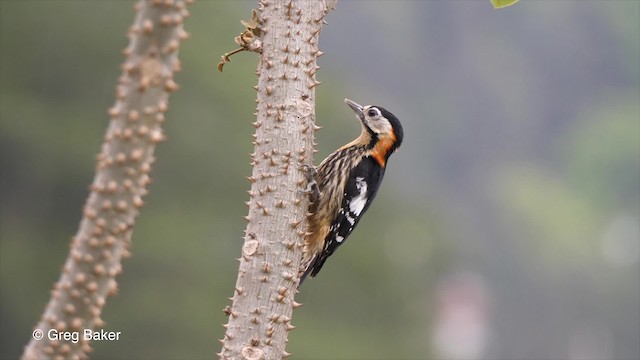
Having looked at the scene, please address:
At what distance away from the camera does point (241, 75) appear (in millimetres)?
19891

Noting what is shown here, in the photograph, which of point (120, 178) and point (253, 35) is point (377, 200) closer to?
point (253, 35)

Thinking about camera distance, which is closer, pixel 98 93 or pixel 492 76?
pixel 98 93

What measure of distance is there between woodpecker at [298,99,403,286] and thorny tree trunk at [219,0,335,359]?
1.89 m

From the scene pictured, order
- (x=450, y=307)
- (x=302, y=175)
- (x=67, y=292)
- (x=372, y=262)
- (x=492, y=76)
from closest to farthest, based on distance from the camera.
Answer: (x=67, y=292) < (x=302, y=175) < (x=372, y=262) < (x=450, y=307) < (x=492, y=76)

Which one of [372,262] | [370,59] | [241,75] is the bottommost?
[372,262]

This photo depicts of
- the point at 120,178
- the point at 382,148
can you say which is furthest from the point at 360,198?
the point at 120,178

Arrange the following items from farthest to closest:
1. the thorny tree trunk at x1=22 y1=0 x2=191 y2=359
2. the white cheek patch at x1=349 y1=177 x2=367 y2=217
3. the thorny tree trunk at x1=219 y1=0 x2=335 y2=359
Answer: the white cheek patch at x1=349 y1=177 x2=367 y2=217 < the thorny tree trunk at x1=219 y1=0 x2=335 y2=359 < the thorny tree trunk at x1=22 y1=0 x2=191 y2=359

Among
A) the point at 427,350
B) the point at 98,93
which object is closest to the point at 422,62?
the point at 427,350

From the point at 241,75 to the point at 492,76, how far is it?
28.1m

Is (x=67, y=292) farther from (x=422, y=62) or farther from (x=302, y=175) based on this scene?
(x=422, y=62)

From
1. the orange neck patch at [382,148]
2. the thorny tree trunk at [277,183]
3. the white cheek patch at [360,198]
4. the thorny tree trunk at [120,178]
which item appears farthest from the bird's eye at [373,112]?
the thorny tree trunk at [120,178]

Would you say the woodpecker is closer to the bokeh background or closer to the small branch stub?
the small branch stub

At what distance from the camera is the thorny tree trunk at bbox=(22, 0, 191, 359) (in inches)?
93.4

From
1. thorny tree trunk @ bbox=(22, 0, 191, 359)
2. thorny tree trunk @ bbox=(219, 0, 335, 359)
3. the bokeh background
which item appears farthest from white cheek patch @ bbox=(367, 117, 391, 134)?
the bokeh background
